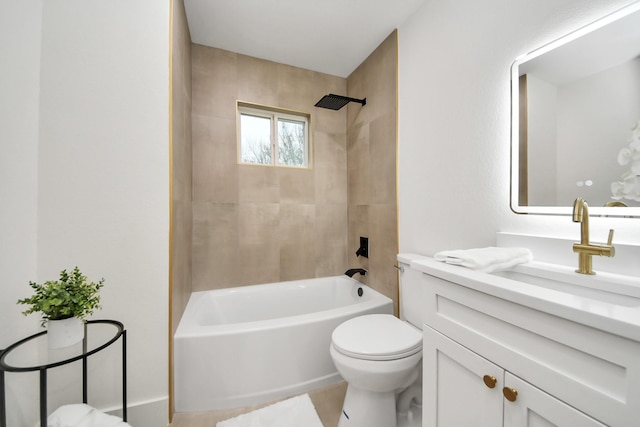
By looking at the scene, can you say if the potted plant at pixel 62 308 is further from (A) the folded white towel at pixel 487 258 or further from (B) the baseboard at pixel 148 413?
(A) the folded white towel at pixel 487 258

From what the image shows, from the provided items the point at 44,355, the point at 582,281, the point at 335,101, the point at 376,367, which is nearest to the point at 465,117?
the point at 582,281

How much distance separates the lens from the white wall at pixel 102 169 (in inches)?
42.4

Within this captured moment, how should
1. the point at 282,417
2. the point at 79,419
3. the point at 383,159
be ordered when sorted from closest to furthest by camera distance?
the point at 79,419, the point at 282,417, the point at 383,159

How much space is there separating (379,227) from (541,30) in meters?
1.43

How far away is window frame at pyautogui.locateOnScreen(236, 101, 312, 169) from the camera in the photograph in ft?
7.36

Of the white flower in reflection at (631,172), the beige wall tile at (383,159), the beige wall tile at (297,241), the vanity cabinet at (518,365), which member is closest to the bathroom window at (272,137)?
the beige wall tile at (297,241)

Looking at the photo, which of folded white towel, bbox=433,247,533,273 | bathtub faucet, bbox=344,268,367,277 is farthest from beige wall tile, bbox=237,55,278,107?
folded white towel, bbox=433,247,533,273

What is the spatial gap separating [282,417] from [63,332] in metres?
1.09

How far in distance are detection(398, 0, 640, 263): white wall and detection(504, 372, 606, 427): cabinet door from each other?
0.69m

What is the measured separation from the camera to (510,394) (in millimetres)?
578

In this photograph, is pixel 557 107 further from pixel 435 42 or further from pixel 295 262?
pixel 295 262

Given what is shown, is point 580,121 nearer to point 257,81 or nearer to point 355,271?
point 355,271

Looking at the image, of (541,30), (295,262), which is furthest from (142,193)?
(541,30)

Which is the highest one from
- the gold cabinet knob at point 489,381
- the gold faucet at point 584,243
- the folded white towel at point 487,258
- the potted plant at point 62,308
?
the gold faucet at point 584,243
